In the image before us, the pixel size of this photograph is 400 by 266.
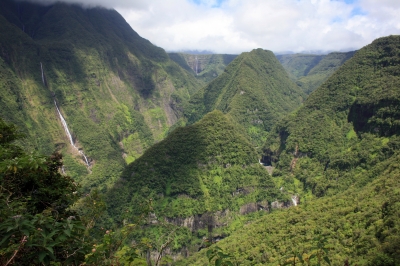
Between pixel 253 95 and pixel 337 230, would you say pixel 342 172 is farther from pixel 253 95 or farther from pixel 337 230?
pixel 253 95

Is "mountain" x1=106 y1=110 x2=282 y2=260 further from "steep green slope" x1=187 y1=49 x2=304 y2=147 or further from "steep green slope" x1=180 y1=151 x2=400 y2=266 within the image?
"steep green slope" x1=187 y1=49 x2=304 y2=147

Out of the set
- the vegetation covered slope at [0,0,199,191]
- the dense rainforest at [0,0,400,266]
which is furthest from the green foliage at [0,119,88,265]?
the vegetation covered slope at [0,0,199,191]

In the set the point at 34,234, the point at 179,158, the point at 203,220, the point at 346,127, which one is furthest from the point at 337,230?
the point at 346,127

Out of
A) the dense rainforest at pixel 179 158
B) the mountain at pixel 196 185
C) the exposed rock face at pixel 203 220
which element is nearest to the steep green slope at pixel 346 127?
the dense rainforest at pixel 179 158

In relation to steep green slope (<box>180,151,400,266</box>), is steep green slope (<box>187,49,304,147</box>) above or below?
above

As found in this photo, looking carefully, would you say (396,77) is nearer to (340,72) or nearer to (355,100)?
(355,100)

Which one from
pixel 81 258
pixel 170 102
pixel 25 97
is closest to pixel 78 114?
pixel 25 97
